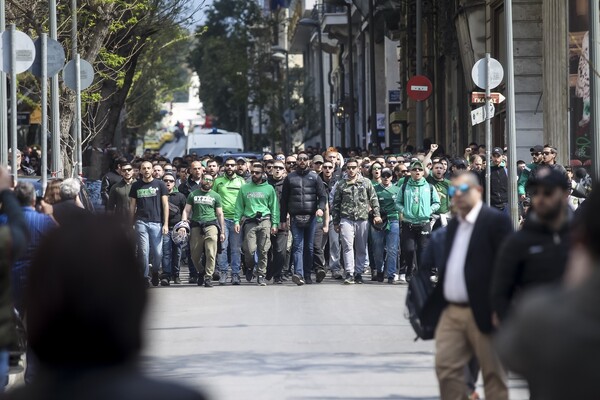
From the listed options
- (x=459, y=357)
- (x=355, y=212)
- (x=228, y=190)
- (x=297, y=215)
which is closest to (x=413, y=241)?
(x=355, y=212)

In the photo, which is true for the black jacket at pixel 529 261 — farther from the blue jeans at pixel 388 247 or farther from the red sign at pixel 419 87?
the red sign at pixel 419 87

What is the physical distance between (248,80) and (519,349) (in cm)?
7569

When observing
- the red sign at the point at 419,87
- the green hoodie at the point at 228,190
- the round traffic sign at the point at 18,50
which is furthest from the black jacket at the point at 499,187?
the red sign at the point at 419,87

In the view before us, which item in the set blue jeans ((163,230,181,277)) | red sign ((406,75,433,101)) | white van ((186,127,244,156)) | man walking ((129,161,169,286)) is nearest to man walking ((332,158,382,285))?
blue jeans ((163,230,181,277))

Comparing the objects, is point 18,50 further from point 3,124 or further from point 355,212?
point 355,212

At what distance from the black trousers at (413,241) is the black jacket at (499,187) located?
1.14 m

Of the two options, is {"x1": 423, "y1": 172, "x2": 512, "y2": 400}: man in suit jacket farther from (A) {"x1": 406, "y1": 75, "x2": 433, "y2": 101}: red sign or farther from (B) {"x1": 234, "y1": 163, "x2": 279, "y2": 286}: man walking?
(A) {"x1": 406, "y1": 75, "x2": 433, "y2": 101}: red sign

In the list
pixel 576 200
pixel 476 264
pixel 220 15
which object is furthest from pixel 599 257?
pixel 220 15

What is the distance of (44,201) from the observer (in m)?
12.9

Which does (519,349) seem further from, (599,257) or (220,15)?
(220,15)

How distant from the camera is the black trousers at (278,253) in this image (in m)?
21.0

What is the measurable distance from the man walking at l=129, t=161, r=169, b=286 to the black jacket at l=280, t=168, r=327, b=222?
177 centimetres

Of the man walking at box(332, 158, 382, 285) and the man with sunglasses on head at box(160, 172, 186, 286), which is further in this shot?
the man walking at box(332, 158, 382, 285)

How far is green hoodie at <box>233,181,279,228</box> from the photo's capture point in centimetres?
2081
